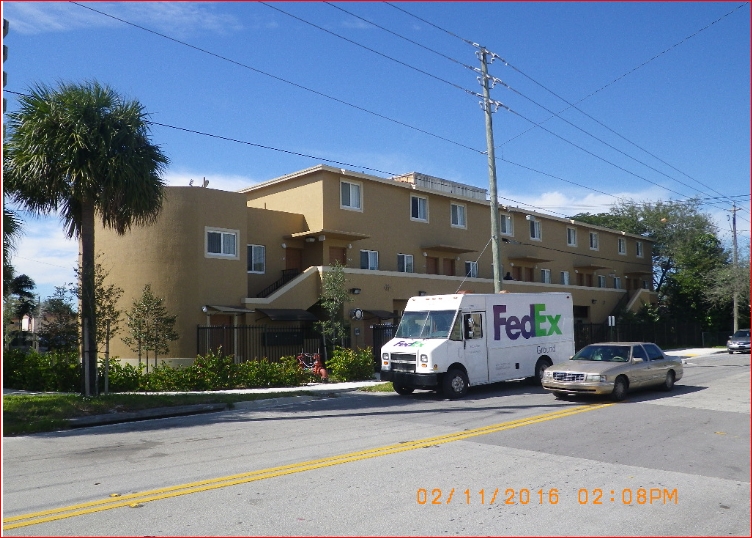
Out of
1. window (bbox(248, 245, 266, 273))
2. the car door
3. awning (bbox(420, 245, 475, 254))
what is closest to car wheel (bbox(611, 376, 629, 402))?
the car door

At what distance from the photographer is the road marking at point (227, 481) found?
7121 mm

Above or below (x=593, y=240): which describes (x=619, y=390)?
below

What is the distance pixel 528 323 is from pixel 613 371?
15.4ft

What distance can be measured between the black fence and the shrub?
3415 millimetres

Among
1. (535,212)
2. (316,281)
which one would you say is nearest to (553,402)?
(316,281)

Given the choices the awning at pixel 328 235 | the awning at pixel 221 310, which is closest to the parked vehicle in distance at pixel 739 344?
the awning at pixel 328 235

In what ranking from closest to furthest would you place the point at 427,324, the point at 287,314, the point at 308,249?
1. the point at 427,324
2. the point at 287,314
3. the point at 308,249

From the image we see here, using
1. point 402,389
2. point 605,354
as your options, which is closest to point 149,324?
point 402,389

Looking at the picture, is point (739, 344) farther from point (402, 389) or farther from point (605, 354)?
point (402, 389)

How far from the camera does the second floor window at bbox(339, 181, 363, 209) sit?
108 ft

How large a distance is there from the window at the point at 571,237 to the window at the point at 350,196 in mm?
21716

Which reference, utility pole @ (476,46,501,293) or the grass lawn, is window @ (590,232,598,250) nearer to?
utility pole @ (476,46,501,293)

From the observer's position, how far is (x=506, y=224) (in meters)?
43.6

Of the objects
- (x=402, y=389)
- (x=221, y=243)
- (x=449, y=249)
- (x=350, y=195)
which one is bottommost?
(x=402, y=389)
